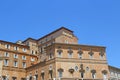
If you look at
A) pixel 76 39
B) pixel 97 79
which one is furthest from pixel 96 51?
A: pixel 76 39

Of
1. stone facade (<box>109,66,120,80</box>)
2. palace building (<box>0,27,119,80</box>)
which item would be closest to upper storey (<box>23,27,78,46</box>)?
palace building (<box>0,27,119,80</box>)

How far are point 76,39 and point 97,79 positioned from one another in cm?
1907

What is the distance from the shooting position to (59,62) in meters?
63.1

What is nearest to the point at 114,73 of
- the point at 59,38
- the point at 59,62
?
the point at 59,38

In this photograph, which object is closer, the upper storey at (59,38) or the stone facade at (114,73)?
the upper storey at (59,38)

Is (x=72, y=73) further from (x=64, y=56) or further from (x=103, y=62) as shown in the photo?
(x=103, y=62)

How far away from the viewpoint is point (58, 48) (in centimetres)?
6450

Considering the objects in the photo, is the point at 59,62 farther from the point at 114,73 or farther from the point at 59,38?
the point at 114,73

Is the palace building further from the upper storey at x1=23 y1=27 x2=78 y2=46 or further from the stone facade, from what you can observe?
the stone facade

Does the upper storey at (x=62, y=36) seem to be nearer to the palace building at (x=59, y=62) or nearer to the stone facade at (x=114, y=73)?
the palace building at (x=59, y=62)

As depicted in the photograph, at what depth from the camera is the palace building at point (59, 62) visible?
2484 inches

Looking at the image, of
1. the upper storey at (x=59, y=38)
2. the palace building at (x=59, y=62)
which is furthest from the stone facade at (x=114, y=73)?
the upper storey at (x=59, y=38)

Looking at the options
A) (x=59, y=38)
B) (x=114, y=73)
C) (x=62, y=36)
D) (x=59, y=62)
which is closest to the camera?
(x=59, y=62)

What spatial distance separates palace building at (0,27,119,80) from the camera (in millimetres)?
63094
